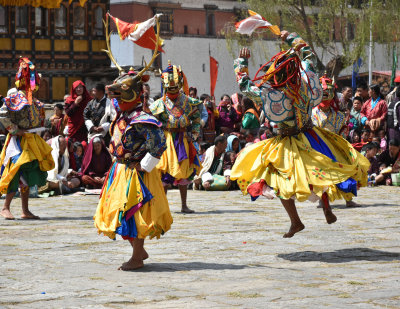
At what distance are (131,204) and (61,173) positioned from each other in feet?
25.1

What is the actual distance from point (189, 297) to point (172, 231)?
3591 mm

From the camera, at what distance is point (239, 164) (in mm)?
8320

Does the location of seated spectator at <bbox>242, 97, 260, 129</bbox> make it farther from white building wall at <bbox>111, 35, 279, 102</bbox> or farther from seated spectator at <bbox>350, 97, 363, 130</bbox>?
white building wall at <bbox>111, 35, 279, 102</bbox>

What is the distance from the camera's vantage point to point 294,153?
8133 millimetres

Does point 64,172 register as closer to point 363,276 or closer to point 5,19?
point 363,276

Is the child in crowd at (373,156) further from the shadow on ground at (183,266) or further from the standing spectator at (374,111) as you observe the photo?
the shadow on ground at (183,266)

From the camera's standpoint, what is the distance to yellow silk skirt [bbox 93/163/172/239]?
7215mm

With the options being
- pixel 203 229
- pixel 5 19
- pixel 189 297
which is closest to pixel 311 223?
pixel 203 229

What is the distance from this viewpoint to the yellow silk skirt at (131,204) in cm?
721

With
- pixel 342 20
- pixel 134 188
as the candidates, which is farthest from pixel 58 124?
pixel 342 20

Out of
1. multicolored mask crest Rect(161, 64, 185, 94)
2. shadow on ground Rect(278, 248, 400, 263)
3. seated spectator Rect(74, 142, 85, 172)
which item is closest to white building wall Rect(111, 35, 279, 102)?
seated spectator Rect(74, 142, 85, 172)

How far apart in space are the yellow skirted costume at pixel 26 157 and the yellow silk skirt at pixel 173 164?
142 centimetres

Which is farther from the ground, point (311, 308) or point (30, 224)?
point (311, 308)

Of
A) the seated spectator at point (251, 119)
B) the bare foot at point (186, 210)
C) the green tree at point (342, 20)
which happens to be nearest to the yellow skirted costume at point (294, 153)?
the bare foot at point (186, 210)
